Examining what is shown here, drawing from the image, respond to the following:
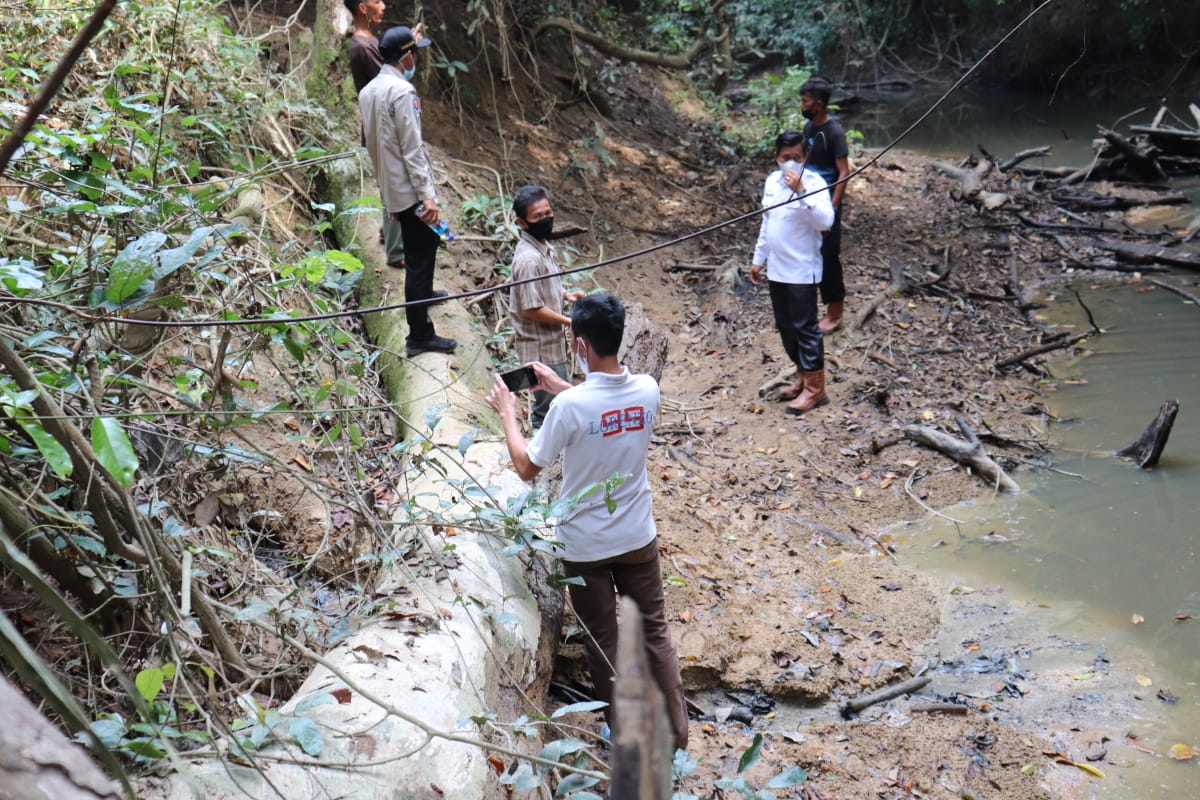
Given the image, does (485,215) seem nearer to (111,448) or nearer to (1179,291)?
(111,448)

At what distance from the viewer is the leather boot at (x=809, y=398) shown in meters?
6.90

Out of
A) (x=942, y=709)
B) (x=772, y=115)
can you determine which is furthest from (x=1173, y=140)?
(x=942, y=709)

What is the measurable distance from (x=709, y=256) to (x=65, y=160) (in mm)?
7184

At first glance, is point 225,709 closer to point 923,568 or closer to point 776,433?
point 923,568

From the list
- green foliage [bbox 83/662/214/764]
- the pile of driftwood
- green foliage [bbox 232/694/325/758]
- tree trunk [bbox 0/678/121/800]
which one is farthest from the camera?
the pile of driftwood

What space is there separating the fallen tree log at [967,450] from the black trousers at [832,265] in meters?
1.54

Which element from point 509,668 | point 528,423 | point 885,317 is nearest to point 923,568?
point 528,423

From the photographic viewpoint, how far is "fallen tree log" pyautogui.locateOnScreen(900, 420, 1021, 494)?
6.11m

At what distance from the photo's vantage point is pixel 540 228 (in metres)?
4.66

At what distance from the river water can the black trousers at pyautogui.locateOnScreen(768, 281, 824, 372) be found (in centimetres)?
149

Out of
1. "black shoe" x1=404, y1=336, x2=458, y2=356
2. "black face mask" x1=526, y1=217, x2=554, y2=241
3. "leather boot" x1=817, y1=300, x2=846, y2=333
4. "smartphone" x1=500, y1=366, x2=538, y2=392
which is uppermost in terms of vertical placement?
"black face mask" x1=526, y1=217, x2=554, y2=241

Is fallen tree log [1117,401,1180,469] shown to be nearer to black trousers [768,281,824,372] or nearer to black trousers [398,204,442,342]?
black trousers [768,281,824,372]

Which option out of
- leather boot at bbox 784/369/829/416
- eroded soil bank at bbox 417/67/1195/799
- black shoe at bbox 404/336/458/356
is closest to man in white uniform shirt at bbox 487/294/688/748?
eroded soil bank at bbox 417/67/1195/799

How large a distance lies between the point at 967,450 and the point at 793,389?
4.46 ft
